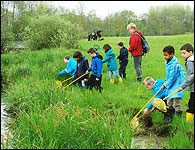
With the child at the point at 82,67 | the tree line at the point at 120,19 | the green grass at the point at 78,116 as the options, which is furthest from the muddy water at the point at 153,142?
the tree line at the point at 120,19

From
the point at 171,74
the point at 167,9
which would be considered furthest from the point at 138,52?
the point at 167,9

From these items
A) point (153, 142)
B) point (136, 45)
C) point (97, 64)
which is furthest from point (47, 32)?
point (153, 142)

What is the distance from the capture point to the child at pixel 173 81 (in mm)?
3443

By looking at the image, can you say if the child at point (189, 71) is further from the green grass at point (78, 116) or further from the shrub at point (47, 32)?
the shrub at point (47, 32)

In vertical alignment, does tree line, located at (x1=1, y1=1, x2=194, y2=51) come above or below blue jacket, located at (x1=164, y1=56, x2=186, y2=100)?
above

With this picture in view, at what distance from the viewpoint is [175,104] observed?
357cm

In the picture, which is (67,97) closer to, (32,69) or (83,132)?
(83,132)

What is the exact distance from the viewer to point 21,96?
18.3ft

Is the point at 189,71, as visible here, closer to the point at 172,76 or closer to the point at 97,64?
the point at 172,76

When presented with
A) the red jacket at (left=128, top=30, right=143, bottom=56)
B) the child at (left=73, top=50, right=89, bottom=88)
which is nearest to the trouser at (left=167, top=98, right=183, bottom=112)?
the red jacket at (left=128, top=30, right=143, bottom=56)

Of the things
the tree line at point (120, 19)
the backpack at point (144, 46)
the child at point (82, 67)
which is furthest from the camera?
the tree line at point (120, 19)

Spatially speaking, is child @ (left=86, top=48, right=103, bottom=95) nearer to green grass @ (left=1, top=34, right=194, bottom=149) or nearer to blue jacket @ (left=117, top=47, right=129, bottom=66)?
green grass @ (left=1, top=34, right=194, bottom=149)

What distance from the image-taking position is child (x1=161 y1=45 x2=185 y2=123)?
11.3ft

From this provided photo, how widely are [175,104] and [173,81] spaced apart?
0.45m
